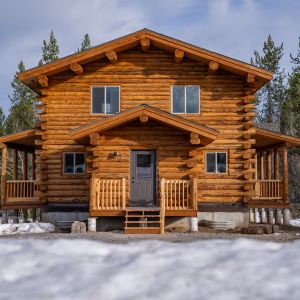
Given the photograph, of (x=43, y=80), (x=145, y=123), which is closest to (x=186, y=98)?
(x=145, y=123)

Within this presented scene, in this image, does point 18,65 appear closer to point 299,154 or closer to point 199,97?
point 299,154

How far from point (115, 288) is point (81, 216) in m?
13.3

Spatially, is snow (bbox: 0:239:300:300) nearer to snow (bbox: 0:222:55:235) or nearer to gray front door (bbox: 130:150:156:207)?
snow (bbox: 0:222:55:235)

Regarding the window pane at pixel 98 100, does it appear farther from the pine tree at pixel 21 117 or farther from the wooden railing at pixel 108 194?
the pine tree at pixel 21 117

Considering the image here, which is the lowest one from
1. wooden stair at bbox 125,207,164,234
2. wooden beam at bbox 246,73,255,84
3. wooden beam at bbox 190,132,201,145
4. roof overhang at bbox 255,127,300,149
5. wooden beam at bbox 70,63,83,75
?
wooden stair at bbox 125,207,164,234

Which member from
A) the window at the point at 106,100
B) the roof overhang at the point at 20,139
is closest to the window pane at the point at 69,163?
the roof overhang at the point at 20,139

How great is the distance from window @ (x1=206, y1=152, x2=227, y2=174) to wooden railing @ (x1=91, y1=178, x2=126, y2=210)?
364cm

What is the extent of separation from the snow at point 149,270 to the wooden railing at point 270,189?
1485 centimetres

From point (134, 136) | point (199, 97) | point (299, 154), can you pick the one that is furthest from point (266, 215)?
point (299, 154)

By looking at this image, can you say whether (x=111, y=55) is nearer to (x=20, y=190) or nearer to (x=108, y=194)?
(x=108, y=194)

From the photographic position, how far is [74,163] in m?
16.8

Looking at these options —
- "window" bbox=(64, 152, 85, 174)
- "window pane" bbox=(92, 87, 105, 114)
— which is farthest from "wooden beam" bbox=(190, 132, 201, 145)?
"window" bbox=(64, 152, 85, 174)

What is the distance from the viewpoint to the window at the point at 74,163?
16797mm

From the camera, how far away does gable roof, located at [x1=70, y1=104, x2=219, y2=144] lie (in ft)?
46.1
